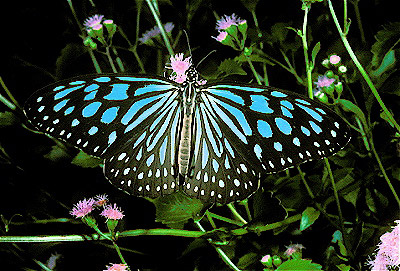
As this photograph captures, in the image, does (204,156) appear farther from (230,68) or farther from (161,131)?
(230,68)

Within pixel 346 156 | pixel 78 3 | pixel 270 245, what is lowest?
pixel 270 245

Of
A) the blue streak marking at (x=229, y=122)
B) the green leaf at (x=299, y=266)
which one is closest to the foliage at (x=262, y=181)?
the green leaf at (x=299, y=266)

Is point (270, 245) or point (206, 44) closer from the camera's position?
point (270, 245)

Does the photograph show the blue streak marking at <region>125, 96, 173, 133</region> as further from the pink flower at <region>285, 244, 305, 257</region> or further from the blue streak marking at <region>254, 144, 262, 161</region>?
the pink flower at <region>285, 244, 305, 257</region>

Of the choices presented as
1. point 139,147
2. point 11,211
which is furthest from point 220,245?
point 11,211

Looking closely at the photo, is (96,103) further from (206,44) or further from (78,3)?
(78,3)

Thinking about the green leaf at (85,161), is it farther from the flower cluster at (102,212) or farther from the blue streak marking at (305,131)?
the blue streak marking at (305,131)

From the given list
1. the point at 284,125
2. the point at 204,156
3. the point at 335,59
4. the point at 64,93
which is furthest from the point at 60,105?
the point at 335,59
